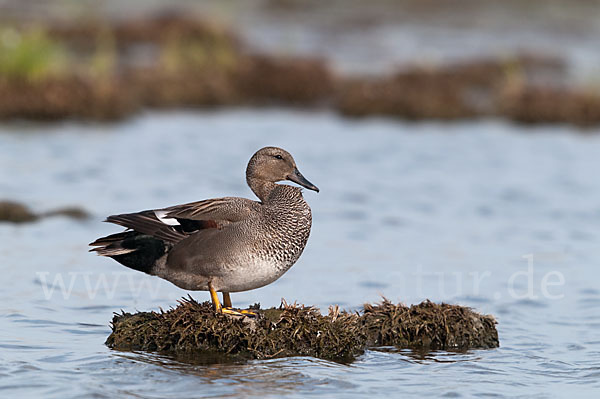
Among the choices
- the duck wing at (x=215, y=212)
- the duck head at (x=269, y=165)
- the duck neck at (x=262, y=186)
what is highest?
the duck head at (x=269, y=165)

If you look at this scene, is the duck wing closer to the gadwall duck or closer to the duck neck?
the gadwall duck

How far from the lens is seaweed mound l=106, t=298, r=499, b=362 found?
6984mm

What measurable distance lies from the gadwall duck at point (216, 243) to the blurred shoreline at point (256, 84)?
420 inches

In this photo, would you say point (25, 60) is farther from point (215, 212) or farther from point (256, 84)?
point (215, 212)

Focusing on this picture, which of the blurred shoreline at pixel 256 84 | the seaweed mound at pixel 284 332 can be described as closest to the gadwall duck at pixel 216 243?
the seaweed mound at pixel 284 332

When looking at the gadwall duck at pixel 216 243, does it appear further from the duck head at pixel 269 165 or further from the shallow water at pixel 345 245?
the shallow water at pixel 345 245

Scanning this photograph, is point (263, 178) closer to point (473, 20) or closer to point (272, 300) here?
point (272, 300)

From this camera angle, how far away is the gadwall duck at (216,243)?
22.4 feet

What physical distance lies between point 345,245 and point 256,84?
9.75 metres

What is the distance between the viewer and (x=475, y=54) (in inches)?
1051

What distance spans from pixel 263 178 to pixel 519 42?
2315cm

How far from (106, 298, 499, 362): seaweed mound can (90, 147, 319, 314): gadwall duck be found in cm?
17

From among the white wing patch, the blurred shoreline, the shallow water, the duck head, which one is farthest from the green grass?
the white wing patch

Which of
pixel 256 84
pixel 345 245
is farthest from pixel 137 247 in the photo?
pixel 256 84
